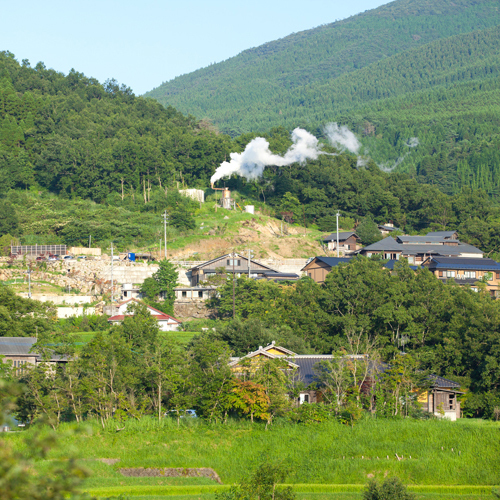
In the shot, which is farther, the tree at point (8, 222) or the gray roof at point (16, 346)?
the tree at point (8, 222)

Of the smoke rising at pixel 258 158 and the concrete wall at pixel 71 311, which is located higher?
the smoke rising at pixel 258 158

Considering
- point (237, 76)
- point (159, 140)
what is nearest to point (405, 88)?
point (237, 76)

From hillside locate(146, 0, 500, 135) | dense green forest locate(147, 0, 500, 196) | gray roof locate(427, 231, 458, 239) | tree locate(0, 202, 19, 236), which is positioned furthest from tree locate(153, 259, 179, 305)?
hillside locate(146, 0, 500, 135)

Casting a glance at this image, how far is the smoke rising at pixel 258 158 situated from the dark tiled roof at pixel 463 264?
19.0 metres

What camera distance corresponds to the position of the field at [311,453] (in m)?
18.7

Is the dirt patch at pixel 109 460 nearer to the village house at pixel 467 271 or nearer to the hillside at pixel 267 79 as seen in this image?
the village house at pixel 467 271

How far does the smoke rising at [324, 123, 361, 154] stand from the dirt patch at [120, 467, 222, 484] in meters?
82.0

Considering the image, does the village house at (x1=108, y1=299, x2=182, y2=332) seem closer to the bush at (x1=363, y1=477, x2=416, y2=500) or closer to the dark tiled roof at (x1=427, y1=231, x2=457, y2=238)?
the bush at (x1=363, y1=477, x2=416, y2=500)

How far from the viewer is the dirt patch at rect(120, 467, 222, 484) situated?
19.6 meters

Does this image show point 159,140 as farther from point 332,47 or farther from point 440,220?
point 332,47

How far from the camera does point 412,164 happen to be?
3642 inches

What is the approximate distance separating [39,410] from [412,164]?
78.7 meters

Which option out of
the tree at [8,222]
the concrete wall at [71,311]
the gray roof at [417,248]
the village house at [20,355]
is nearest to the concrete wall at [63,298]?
the concrete wall at [71,311]

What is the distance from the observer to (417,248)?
162 feet
